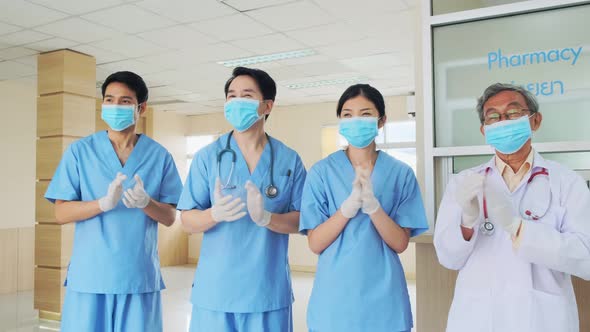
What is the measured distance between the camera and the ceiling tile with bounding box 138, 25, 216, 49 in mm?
4234

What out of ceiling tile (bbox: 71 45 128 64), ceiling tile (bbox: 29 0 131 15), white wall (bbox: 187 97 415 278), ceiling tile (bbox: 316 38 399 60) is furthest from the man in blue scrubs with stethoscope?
white wall (bbox: 187 97 415 278)

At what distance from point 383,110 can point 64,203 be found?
1.27 metres

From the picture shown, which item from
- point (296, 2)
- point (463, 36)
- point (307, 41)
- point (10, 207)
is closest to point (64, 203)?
point (463, 36)

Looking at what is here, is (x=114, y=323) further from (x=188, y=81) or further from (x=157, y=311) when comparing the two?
(x=188, y=81)

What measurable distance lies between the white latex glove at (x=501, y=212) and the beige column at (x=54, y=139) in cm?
433

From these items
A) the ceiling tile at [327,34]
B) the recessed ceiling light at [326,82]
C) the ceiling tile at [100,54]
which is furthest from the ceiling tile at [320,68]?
the ceiling tile at [100,54]

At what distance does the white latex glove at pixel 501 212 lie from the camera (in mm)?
1354

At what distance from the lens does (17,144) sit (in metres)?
6.27

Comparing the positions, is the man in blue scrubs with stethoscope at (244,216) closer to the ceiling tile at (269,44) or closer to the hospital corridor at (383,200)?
the hospital corridor at (383,200)

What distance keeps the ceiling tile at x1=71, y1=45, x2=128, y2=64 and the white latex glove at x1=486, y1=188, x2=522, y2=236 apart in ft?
14.0

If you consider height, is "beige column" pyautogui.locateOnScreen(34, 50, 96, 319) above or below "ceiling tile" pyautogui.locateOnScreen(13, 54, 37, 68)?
below


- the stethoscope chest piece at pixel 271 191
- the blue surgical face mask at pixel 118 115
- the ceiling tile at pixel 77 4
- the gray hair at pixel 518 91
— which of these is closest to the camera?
the gray hair at pixel 518 91

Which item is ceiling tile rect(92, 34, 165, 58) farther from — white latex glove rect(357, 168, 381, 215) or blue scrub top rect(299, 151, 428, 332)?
white latex glove rect(357, 168, 381, 215)

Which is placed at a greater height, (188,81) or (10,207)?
(188,81)
